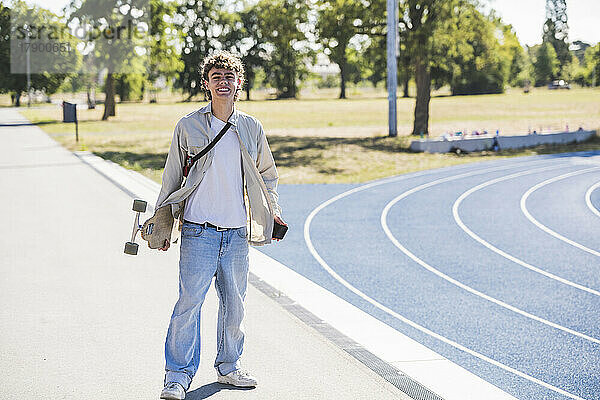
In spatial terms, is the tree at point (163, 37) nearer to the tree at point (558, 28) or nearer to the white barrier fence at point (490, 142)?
the white barrier fence at point (490, 142)

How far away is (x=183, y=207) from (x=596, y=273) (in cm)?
703

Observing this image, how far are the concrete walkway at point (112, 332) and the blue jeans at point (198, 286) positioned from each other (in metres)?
0.25

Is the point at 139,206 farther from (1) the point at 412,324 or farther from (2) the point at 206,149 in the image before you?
(1) the point at 412,324

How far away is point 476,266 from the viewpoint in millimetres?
10398

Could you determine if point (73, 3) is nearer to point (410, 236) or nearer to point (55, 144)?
point (55, 144)

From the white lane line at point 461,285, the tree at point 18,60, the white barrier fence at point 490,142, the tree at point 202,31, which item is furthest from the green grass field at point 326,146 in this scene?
the tree at point 202,31

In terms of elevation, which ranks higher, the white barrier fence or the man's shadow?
the white barrier fence

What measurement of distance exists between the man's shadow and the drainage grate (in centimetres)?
97

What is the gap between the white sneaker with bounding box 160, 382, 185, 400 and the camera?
14.7 feet

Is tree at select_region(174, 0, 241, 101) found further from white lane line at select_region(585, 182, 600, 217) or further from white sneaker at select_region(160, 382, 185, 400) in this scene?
white sneaker at select_region(160, 382, 185, 400)

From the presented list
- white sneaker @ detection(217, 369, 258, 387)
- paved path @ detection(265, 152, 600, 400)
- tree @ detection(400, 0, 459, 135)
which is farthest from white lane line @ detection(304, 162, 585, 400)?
tree @ detection(400, 0, 459, 135)

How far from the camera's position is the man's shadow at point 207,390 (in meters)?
4.72

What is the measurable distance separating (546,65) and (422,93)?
10642 cm

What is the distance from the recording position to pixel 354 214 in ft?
49.1
